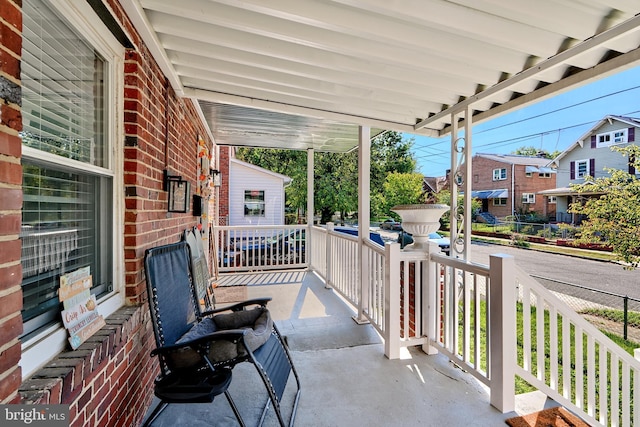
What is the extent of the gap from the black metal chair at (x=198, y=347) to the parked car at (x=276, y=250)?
3.69 metres

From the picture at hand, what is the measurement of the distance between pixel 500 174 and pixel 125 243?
71.6ft

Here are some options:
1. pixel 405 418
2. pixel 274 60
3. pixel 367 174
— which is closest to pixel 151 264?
pixel 274 60

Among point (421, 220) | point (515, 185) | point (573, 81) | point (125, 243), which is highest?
point (515, 185)

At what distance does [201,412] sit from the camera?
1.87 metres

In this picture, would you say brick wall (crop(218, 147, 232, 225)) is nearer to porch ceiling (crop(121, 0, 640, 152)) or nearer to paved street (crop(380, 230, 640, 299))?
paved street (crop(380, 230, 640, 299))

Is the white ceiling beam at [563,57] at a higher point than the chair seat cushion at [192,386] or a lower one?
higher


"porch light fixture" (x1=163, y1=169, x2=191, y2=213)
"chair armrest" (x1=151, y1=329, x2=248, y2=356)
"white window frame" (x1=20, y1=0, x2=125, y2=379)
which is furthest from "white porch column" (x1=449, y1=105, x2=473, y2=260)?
"white window frame" (x1=20, y1=0, x2=125, y2=379)

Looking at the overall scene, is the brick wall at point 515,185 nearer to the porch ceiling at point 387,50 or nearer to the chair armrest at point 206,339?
the porch ceiling at point 387,50

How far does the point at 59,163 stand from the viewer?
1223 millimetres

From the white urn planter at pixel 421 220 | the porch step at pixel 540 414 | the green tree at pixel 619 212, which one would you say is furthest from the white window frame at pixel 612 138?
the porch step at pixel 540 414

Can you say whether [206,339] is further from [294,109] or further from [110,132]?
[294,109]

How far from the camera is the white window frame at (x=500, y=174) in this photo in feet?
61.2

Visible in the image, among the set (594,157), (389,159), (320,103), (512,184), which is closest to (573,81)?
(320,103)

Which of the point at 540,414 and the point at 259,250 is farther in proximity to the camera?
the point at 259,250
